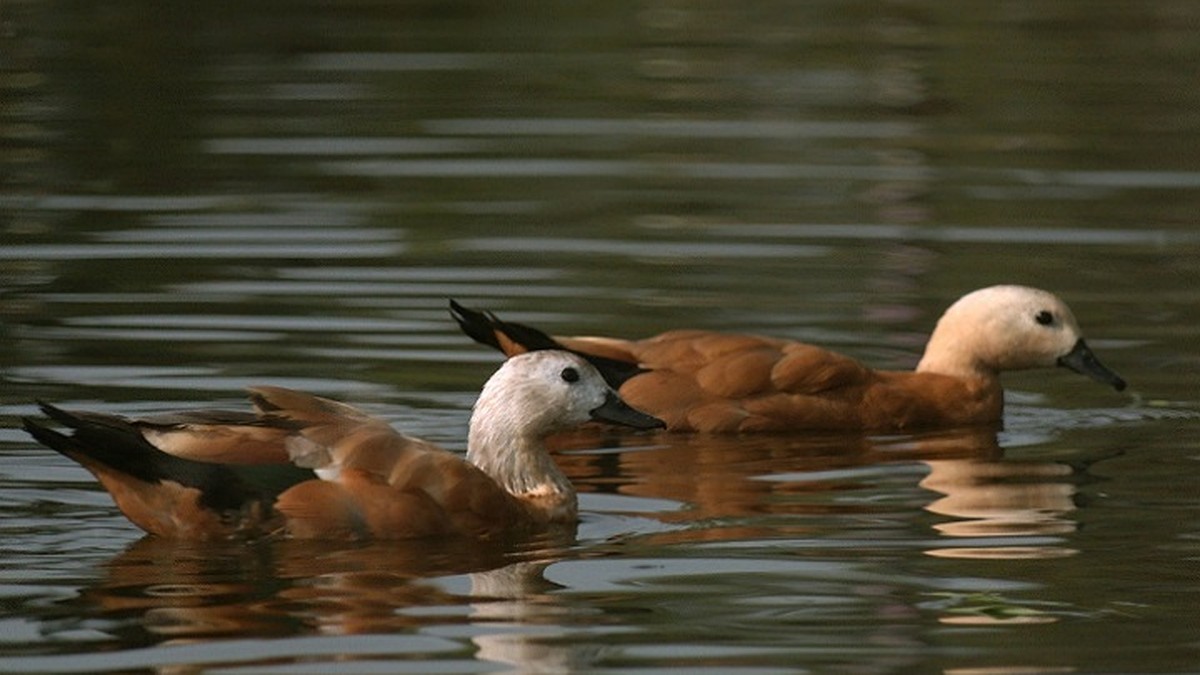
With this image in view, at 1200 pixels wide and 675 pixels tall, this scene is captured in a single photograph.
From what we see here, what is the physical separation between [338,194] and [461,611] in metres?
8.97

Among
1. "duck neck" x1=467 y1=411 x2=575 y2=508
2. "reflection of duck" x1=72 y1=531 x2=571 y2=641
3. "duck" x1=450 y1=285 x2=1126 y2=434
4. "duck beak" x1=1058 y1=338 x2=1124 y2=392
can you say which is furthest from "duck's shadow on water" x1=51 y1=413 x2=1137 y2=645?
"duck beak" x1=1058 y1=338 x2=1124 y2=392

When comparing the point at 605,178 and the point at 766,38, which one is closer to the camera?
the point at 605,178

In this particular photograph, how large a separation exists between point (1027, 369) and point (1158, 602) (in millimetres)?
5100

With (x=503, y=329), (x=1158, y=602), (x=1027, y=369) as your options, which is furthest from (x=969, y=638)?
(x=1027, y=369)

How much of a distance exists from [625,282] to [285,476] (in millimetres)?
5520

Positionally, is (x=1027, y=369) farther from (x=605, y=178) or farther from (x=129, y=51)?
(x=129, y=51)

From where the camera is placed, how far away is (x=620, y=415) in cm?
1120

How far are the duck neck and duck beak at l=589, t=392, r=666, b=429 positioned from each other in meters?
0.31

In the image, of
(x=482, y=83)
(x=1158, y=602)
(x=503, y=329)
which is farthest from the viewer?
(x=482, y=83)

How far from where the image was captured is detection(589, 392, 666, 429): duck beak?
1112 centimetres

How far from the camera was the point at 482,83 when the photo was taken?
2280cm

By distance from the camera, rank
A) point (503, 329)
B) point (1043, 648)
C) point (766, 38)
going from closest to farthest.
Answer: point (1043, 648), point (503, 329), point (766, 38)

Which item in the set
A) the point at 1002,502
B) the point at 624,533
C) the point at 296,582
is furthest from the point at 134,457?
the point at 1002,502

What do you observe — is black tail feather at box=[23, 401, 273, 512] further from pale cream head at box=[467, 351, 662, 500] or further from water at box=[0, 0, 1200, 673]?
pale cream head at box=[467, 351, 662, 500]
